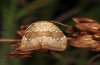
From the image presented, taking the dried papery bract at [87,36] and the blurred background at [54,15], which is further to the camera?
Answer: the blurred background at [54,15]

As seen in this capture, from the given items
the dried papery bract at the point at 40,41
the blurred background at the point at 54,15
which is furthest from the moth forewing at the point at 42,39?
the blurred background at the point at 54,15

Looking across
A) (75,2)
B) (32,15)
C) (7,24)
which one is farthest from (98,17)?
(7,24)

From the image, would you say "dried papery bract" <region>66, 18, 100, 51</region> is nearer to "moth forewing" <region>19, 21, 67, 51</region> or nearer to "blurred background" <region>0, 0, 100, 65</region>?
"moth forewing" <region>19, 21, 67, 51</region>

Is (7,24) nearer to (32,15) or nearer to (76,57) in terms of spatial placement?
(32,15)

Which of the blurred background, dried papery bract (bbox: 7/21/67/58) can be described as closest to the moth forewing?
dried papery bract (bbox: 7/21/67/58)

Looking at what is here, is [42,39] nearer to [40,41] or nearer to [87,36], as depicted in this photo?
[40,41]

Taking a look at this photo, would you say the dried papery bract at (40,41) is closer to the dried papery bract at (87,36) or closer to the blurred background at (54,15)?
the dried papery bract at (87,36)
